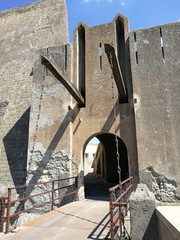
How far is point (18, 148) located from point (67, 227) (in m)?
6.44

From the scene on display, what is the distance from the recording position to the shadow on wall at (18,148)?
952cm

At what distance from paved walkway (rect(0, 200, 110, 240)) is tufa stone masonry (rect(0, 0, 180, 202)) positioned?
6.99 feet

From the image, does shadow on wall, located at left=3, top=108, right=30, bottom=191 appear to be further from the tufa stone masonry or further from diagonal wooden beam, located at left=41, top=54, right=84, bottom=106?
diagonal wooden beam, located at left=41, top=54, right=84, bottom=106

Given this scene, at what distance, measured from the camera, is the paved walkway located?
3985 millimetres

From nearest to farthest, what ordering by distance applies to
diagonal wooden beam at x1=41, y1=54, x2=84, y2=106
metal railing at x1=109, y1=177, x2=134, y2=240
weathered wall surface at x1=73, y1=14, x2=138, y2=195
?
metal railing at x1=109, y1=177, x2=134, y2=240
diagonal wooden beam at x1=41, y1=54, x2=84, y2=106
weathered wall surface at x1=73, y1=14, x2=138, y2=195

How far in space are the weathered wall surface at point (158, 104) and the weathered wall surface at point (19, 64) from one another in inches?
184

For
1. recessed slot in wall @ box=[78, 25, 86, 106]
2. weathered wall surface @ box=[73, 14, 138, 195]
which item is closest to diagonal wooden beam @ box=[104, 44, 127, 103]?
weathered wall surface @ box=[73, 14, 138, 195]

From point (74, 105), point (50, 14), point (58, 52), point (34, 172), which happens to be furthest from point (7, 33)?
point (34, 172)

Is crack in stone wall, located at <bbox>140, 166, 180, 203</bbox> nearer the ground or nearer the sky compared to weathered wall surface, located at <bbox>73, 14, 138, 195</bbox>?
nearer the ground

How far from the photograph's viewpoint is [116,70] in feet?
21.3

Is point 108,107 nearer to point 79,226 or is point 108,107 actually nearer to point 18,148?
point 79,226

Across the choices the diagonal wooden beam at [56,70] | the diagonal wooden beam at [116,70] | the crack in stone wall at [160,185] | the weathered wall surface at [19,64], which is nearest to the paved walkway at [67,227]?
the crack in stone wall at [160,185]

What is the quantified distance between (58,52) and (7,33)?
8415 millimetres

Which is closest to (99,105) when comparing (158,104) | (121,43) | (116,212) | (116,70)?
(116,70)
